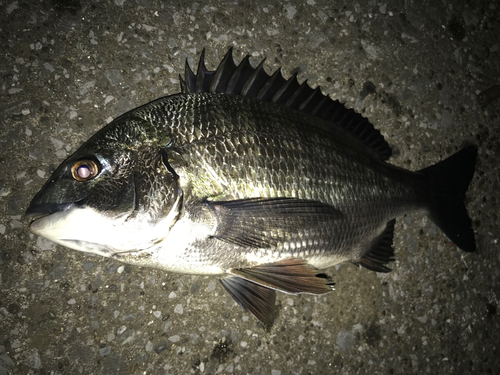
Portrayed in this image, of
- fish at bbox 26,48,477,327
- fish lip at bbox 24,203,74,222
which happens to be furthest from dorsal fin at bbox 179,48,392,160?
fish lip at bbox 24,203,74,222

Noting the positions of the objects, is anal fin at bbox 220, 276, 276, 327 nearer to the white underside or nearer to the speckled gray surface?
the speckled gray surface

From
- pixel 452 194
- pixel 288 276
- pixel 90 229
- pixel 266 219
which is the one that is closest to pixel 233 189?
pixel 266 219

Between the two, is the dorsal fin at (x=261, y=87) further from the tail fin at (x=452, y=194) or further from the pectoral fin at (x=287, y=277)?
the pectoral fin at (x=287, y=277)

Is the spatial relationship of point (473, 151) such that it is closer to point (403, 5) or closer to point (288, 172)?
point (403, 5)

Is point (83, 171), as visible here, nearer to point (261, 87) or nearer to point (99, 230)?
point (99, 230)

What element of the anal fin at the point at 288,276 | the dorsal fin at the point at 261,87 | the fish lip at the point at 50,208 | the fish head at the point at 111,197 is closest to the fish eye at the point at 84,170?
the fish head at the point at 111,197
